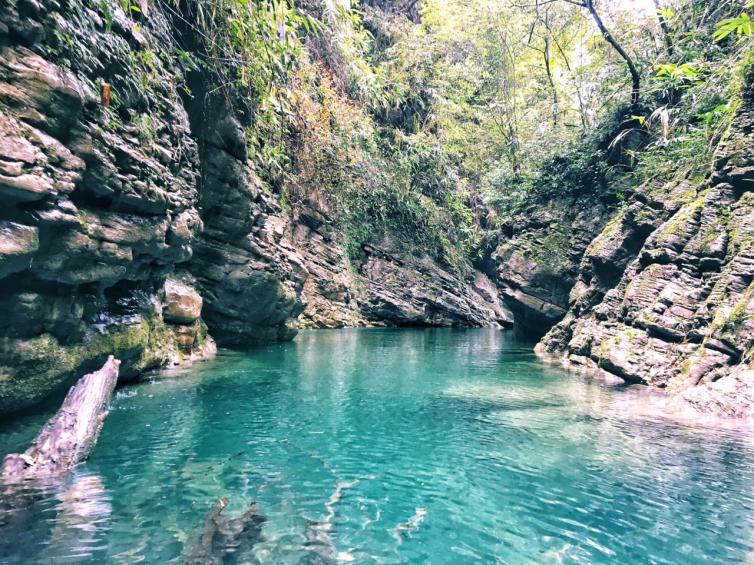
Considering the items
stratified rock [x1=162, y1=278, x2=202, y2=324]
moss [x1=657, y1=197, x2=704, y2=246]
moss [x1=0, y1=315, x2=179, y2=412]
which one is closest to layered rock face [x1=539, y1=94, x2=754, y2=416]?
moss [x1=657, y1=197, x2=704, y2=246]

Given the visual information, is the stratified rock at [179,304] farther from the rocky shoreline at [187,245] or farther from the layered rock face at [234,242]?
the layered rock face at [234,242]

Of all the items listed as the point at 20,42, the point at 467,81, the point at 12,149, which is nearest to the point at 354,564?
the point at 12,149

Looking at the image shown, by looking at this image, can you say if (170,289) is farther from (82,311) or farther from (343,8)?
(343,8)

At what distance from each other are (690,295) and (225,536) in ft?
39.7

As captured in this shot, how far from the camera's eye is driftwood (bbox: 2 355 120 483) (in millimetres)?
4863

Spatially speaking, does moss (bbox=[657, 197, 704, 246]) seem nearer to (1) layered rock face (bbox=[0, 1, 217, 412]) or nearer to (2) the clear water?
(2) the clear water

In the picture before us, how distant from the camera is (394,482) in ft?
17.6

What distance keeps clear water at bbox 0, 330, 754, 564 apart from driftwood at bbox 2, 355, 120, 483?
291 mm

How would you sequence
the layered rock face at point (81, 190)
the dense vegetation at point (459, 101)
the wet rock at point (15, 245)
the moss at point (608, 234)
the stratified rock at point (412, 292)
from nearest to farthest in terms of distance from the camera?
the wet rock at point (15, 245)
the layered rock face at point (81, 190)
the dense vegetation at point (459, 101)
the moss at point (608, 234)
the stratified rock at point (412, 292)

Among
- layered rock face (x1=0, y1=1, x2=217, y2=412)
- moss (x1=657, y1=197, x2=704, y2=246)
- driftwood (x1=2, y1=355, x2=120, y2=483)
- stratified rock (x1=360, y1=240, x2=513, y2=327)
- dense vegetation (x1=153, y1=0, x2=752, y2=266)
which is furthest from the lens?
stratified rock (x1=360, y1=240, x2=513, y2=327)

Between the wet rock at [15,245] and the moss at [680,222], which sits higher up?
the moss at [680,222]

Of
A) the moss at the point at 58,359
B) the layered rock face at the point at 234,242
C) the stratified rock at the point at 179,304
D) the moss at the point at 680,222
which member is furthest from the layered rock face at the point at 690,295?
the stratified rock at the point at 179,304

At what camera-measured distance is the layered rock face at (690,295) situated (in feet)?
30.5

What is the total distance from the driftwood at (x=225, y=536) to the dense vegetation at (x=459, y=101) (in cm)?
704
